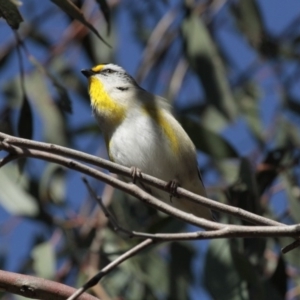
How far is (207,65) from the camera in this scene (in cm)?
383

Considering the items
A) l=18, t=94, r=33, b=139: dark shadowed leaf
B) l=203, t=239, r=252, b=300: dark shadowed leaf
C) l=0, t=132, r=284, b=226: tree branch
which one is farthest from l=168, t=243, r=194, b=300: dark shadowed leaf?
l=0, t=132, r=284, b=226: tree branch

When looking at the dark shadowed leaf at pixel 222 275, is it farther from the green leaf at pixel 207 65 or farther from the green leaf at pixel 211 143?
the green leaf at pixel 207 65

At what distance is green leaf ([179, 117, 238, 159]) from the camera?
11.8 ft

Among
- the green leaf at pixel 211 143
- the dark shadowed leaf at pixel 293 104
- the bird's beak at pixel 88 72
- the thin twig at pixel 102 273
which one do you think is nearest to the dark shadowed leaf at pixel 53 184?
the bird's beak at pixel 88 72

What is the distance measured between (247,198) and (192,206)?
209mm

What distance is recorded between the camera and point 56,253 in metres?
3.98

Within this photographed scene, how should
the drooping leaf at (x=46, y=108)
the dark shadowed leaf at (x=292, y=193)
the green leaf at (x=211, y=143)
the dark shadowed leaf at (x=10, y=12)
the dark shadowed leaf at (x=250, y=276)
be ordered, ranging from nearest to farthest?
the dark shadowed leaf at (x=10, y=12) < the dark shadowed leaf at (x=250, y=276) < the dark shadowed leaf at (x=292, y=193) < the green leaf at (x=211, y=143) < the drooping leaf at (x=46, y=108)

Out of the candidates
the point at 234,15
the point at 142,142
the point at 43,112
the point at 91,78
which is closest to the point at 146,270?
the point at 142,142

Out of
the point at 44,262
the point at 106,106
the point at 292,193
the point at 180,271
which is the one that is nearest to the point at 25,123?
the point at 106,106

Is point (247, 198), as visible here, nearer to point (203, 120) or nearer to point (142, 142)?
→ point (142, 142)

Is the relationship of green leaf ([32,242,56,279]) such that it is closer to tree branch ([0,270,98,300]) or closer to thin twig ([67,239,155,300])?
tree branch ([0,270,98,300])

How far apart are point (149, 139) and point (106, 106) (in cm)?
23

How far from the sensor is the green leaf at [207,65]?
12.1ft

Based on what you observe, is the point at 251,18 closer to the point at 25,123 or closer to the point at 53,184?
the point at 53,184
